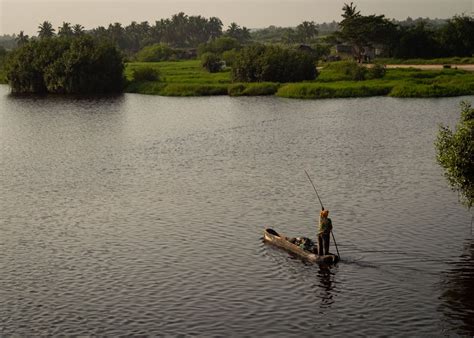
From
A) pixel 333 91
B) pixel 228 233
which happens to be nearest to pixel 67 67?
pixel 333 91

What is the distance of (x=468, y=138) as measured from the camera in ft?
132

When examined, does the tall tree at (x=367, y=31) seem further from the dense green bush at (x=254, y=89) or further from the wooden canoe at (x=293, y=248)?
the wooden canoe at (x=293, y=248)

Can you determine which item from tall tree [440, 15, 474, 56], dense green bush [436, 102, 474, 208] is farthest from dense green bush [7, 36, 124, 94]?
dense green bush [436, 102, 474, 208]

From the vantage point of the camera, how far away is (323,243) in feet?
125

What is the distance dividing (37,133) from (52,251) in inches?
1893

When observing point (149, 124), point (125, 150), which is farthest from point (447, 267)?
point (149, 124)

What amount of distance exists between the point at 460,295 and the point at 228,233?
47.1 ft

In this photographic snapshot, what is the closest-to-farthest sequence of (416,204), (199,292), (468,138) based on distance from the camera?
(199,292) → (468,138) → (416,204)

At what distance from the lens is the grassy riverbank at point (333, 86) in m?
111

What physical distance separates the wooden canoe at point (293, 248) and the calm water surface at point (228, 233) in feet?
1.43

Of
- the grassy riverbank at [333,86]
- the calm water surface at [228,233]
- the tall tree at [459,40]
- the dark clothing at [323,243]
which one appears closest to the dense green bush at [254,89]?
the grassy riverbank at [333,86]

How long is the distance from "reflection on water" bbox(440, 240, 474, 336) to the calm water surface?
9 centimetres

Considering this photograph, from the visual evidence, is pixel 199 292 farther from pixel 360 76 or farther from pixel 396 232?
pixel 360 76

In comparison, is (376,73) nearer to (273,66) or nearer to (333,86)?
(333,86)
